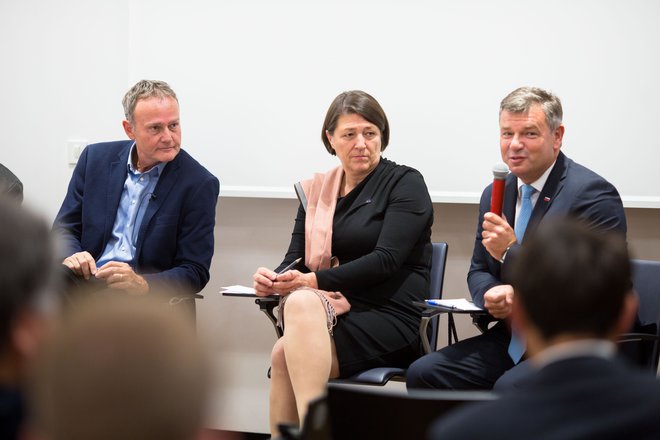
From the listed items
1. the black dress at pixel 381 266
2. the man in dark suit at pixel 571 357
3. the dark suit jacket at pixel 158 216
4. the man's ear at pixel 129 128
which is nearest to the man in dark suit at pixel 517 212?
the black dress at pixel 381 266

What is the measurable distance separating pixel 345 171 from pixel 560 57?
1.14 meters

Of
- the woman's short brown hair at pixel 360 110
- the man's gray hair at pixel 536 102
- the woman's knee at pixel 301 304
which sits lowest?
the woman's knee at pixel 301 304

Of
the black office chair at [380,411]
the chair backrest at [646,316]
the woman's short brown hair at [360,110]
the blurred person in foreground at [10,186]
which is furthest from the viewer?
the blurred person in foreground at [10,186]

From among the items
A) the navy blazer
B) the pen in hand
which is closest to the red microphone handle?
the navy blazer

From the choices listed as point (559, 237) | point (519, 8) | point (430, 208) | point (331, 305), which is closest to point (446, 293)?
point (430, 208)

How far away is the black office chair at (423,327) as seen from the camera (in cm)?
321

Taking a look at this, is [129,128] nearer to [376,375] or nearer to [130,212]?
[130,212]

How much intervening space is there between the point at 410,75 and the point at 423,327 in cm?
133

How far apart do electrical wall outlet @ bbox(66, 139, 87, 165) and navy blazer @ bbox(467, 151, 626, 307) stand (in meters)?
2.27

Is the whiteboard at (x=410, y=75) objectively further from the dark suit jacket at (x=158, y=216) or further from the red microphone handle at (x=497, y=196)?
the red microphone handle at (x=497, y=196)

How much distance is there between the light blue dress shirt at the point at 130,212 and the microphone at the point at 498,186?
1549 mm

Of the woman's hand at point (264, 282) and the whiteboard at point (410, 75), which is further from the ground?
the whiteboard at point (410, 75)

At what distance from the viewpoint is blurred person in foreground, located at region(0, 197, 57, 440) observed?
3.18 feet

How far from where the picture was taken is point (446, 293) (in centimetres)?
418
